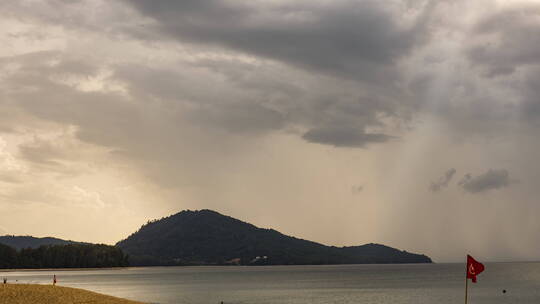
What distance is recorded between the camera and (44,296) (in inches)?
3108

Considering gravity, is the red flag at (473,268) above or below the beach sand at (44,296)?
above

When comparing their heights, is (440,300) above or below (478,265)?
below

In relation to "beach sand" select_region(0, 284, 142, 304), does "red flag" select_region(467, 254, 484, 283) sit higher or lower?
higher

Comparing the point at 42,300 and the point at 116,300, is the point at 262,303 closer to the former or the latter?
the point at 116,300

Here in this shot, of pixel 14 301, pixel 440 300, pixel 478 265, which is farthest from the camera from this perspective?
pixel 440 300

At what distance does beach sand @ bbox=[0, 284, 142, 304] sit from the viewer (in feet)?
252

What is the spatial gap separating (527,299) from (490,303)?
18.1 meters

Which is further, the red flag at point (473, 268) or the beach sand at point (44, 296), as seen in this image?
the beach sand at point (44, 296)

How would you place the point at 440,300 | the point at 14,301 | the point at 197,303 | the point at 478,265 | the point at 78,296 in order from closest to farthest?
the point at 478,265 → the point at 14,301 → the point at 78,296 → the point at 197,303 → the point at 440,300

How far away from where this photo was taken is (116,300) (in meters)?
86.5

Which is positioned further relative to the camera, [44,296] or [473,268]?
[44,296]

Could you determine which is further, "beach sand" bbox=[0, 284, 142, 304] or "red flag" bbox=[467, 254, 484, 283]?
"beach sand" bbox=[0, 284, 142, 304]

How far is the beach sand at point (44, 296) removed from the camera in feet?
252

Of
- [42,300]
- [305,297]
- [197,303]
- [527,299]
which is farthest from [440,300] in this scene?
[42,300]
